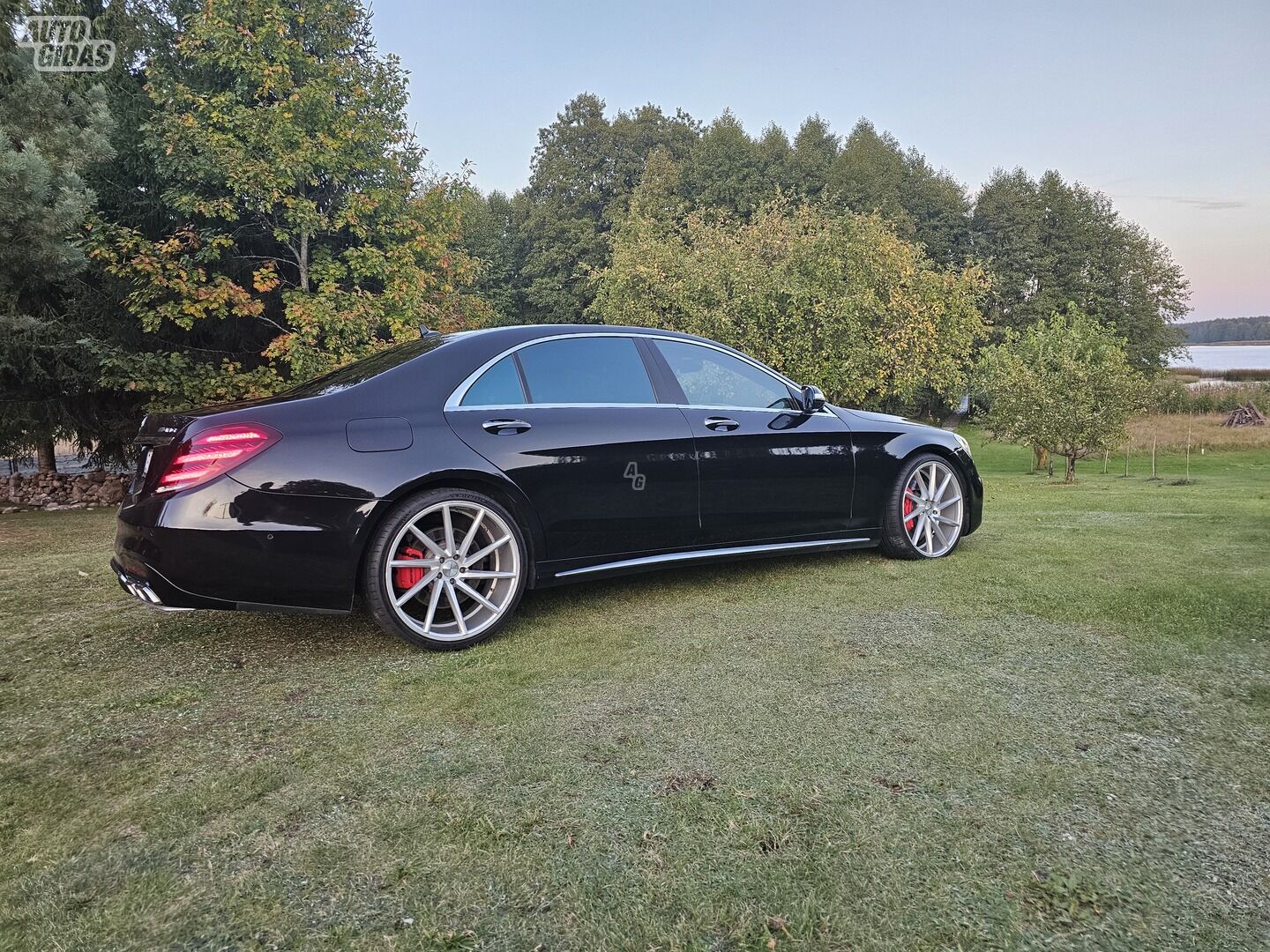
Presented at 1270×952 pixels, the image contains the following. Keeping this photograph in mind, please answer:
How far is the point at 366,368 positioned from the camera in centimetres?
379

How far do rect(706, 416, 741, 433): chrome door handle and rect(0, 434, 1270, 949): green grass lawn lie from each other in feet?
2.91

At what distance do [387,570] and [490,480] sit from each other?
22.6 inches

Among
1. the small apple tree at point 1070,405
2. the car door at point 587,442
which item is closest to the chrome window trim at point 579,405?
the car door at point 587,442

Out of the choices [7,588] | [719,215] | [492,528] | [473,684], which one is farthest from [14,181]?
[719,215]

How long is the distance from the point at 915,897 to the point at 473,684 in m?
1.73

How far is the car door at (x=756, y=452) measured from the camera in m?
4.14

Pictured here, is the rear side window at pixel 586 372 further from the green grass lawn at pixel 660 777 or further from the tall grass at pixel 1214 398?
the tall grass at pixel 1214 398

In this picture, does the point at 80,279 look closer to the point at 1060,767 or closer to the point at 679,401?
the point at 679,401

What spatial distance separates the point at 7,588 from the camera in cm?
465

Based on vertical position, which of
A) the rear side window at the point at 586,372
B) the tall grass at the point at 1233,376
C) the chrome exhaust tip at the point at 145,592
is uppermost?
the tall grass at the point at 1233,376

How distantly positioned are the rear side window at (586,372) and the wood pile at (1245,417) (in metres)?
36.9

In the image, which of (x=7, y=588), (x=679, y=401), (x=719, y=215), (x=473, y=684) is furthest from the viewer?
(x=719, y=215)

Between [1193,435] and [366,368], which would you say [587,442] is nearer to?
[366,368]

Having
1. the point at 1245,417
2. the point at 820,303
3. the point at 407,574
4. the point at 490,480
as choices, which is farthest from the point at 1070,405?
the point at 1245,417
